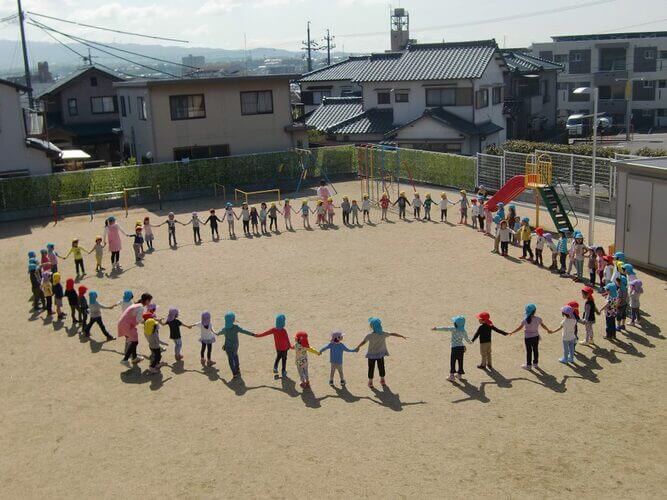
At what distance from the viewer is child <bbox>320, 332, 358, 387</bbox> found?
1275 centimetres

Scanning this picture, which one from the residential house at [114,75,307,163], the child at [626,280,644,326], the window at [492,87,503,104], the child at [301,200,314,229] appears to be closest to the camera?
the child at [626,280,644,326]

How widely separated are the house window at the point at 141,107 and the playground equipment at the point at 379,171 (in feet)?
34.4

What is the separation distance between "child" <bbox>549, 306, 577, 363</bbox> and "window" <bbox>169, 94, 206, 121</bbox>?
25.5 meters

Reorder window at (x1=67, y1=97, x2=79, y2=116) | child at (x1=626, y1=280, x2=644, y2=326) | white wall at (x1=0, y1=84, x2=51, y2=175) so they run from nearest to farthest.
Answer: child at (x1=626, y1=280, x2=644, y2=326), white wall at (x1=0, y1=84, x2=51, y2=175), window at (x1=67, y1=97, x2=79, y2=116)

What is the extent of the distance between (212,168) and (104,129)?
14.4 metres

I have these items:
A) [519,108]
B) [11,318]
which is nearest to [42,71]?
[519,108]

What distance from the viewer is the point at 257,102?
36.9 m

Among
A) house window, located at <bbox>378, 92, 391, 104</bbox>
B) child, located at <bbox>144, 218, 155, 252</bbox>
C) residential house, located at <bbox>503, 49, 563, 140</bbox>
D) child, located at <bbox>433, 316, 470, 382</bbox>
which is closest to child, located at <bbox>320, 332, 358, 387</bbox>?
child, located at <bbox>433, 316, 470, 382</bbox>

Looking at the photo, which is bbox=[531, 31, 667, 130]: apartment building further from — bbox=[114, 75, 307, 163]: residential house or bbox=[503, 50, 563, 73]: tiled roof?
bbox=[114, 75, 307, 163]: residential house

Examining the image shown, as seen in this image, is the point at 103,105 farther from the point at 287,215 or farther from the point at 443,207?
the point at 443,207

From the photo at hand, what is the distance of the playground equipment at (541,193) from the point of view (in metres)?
22.6

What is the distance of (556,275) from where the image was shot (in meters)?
19.4

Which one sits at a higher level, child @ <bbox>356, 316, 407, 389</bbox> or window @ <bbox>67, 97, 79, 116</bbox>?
window @ <bbox>67, 97, 79, 116</bbox>

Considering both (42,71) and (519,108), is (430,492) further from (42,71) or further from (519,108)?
(42,71)
